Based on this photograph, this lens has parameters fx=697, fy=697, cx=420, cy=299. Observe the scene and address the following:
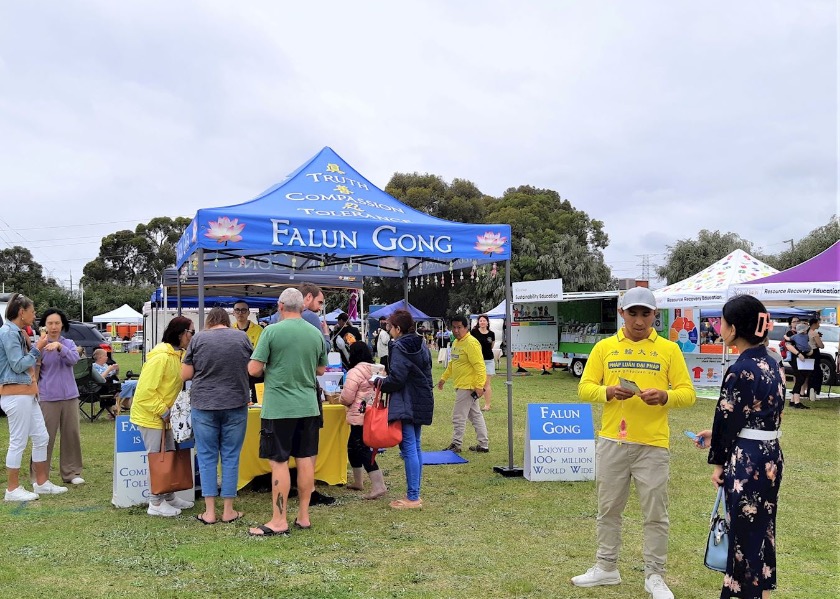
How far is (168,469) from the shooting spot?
18.4 ft

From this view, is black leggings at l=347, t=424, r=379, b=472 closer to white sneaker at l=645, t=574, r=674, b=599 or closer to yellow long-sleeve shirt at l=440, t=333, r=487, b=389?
yellow long-sleeve shirt at l=440, t=333, r=487, b=389

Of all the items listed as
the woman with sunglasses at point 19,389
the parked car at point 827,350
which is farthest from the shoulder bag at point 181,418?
the parked car at point 827,350

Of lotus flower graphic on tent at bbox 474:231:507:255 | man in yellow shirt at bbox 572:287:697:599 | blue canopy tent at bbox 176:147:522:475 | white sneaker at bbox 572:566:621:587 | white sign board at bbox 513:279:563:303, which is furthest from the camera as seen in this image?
white sign board at bbox 513:279:563:303

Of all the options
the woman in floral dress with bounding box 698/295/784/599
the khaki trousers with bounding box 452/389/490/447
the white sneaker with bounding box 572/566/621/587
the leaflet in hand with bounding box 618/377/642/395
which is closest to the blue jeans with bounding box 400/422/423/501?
the white sneaker with bounding box 572/566/621/587

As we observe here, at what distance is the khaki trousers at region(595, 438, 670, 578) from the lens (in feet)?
12.5

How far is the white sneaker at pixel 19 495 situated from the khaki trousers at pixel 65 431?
0.40 meters

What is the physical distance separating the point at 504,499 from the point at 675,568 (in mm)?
2059

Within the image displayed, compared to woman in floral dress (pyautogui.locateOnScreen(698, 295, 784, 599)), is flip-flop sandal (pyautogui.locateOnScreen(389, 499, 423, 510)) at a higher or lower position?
lower

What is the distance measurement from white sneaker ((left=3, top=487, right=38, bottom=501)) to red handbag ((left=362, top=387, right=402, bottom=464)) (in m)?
3.05

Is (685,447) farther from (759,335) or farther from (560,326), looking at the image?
(560,326)

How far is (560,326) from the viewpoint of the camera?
2088 cm

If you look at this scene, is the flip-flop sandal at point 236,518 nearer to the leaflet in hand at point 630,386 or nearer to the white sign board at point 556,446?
the white sign board at point 556,446

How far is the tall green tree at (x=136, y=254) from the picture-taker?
6091cm

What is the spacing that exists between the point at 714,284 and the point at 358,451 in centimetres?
1230
